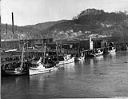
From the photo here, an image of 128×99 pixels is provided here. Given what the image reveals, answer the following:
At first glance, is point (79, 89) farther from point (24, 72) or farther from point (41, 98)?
point (24, 72)

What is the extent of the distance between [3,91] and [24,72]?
7.76 ft

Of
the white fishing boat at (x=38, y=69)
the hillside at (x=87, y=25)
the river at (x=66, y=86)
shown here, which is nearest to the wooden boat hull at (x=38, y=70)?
the white fishing boat at (x=38, y=69)

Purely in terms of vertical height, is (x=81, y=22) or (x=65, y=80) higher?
(x=81, y=22)

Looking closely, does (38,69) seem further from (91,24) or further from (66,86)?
(91,24)

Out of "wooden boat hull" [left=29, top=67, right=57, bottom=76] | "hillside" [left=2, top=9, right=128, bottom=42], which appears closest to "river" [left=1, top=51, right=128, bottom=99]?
"wooden boat hull" [left=29, top=67, right=57, bottom=76]

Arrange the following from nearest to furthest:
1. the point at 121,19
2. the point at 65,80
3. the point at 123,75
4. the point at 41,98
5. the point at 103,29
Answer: the point at 41,98
the point at 65,80
the point at 123,75
the point at 103,29
the point at 121,19

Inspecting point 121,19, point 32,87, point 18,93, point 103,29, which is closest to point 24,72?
point 32,87

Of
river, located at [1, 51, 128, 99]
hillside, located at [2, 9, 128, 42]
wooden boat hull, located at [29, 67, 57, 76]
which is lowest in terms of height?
river, located at [1, 51, 128, 99]

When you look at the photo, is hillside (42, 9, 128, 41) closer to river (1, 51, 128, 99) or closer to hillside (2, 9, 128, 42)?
hillside (2, 9, 128, 42)

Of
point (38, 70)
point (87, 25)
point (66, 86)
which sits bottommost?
point (66, 86)

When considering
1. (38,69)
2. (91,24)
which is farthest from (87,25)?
(38,69)

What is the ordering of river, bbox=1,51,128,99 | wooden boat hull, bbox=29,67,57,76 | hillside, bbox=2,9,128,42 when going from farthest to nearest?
hillside, bbox=2,9,128,42 < wooden boat hull, bbox=29,67,57,76 < river, bbox=1,51,128,99

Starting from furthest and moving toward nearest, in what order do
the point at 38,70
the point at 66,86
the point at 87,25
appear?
the point at 87,25
the point at 38,70
the point at 66,86

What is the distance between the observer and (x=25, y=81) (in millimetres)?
7270
